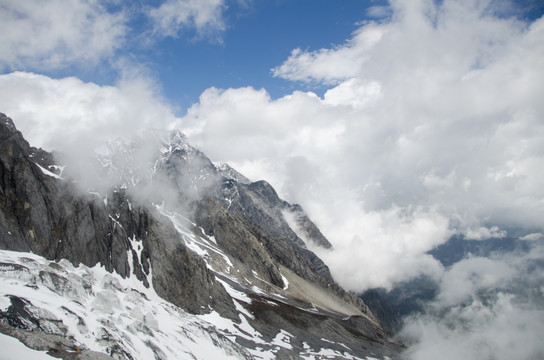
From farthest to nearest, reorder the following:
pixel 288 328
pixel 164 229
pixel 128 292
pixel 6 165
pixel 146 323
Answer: pixel 164 229 → pixel 288 328 → pixel 6 165 → pixel 128 292 → pixel 146 323

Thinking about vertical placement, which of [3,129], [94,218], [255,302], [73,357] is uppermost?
[3,129]

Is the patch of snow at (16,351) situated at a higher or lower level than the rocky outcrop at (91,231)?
lower

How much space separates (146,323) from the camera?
64.4m

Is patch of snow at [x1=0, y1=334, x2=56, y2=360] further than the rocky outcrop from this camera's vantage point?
A: No

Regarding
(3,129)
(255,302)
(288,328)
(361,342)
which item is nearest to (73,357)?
(3,129)

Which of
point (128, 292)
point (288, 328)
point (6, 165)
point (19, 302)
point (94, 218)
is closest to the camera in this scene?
point (19, 302)

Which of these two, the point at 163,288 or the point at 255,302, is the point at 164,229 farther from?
the point at 255,302

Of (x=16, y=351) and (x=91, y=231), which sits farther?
(x=91, y=231)

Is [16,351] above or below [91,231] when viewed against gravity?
below

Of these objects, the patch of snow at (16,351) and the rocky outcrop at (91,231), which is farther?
the rocky outcrop at (91,231)

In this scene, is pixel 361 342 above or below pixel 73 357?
above

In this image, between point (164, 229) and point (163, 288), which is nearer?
point (163, 288)

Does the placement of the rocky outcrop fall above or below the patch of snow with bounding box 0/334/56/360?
above

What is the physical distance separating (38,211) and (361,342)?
12161 cm
